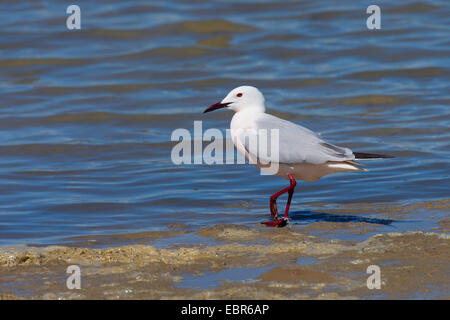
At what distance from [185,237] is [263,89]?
22.3 feet

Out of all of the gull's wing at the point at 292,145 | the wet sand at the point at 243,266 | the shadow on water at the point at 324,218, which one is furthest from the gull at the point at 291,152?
the wet sand at the point at 243,266

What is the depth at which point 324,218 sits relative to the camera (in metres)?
7.04

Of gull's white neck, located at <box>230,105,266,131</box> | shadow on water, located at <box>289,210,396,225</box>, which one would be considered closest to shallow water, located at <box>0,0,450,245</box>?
shadow on water, located at <box>289,210,396,225</box>

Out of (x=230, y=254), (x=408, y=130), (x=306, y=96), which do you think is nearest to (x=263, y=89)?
(x=306, y=96)

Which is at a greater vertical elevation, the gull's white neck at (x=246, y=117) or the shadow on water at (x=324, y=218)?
the gull's white neck at (x=246, y=117)

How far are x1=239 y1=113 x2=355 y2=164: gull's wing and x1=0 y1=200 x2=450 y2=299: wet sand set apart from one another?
2.06 ft

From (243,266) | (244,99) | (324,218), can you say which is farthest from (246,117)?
(243,266)

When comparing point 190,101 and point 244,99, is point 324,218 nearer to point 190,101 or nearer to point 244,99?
point 244,99

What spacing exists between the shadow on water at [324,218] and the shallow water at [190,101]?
11.8 inches

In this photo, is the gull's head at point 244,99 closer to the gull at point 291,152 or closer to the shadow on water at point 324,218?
the gull at point 291,152

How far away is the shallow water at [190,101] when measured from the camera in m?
7.93

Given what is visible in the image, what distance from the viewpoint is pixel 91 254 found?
580cm

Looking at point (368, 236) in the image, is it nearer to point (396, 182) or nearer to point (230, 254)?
point (230, 254)

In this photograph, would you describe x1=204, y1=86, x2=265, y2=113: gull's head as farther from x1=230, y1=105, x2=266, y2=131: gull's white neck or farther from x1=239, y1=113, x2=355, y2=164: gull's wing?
x1=239, y1=113, x2=355, y2=164: gull's wing
